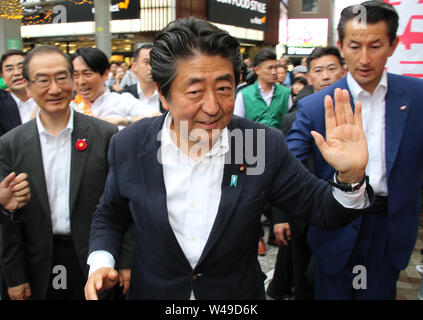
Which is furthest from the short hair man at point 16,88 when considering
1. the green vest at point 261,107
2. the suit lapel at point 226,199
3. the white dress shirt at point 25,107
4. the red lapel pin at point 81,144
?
the suit lapel at point 226,199

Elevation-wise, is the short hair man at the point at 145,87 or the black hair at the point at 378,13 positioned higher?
the black hair at the point at 378,13

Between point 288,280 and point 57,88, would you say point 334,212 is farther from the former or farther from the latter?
Result: point 288,280

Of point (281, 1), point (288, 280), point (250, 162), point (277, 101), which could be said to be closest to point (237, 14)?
point (281, 1)

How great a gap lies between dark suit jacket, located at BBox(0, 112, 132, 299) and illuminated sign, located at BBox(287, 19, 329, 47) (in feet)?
103

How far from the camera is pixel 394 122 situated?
199 centimetres

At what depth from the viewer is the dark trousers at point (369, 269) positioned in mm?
2059

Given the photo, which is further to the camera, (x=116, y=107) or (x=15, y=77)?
(x=15, y=77)

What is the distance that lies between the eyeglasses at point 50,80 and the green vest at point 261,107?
8.34ft

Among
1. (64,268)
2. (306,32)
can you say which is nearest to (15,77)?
(64,268)

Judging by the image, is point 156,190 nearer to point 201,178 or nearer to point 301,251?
point 201,178

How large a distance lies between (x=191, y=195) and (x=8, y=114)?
239 cm

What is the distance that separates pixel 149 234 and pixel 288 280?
2.13m

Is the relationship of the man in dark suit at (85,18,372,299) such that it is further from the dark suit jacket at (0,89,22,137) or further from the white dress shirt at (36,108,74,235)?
the dark suit jacket at (0,89,22,137)

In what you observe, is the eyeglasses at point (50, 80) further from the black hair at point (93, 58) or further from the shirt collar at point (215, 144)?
the shirt collar at point (215, 144)
